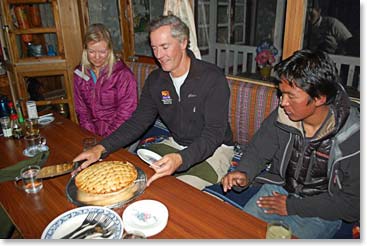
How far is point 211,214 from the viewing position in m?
1.11

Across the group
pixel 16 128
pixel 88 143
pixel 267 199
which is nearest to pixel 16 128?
pixel 16 128

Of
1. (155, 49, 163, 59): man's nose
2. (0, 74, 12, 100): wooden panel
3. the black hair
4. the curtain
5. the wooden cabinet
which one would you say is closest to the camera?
the black hair

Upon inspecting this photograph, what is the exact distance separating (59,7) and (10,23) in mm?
565

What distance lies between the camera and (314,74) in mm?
1283

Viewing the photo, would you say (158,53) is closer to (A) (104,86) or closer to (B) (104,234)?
(A) (104,86)

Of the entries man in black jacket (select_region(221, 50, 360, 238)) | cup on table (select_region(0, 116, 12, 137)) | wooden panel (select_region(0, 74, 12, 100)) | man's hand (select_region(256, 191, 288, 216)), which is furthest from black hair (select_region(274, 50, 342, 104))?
A: wooden panel (select_region(0, 74, 12, 100))

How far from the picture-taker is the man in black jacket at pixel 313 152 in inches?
51.1

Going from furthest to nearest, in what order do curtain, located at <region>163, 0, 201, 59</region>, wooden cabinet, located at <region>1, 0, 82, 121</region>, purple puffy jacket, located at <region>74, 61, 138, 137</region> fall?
wooden cabinet, located at <region>1, 0, 82, 121</region>, curtain, located at <region>163, 0, 201, 59</region>, purple puffy jacket, located at <region>74, 61, 138, 137</region>

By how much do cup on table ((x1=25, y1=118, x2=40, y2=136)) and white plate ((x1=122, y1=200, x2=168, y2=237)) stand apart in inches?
42.4

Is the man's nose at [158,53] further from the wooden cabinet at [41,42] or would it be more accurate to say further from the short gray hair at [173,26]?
the wooden cabinet at [41,42]

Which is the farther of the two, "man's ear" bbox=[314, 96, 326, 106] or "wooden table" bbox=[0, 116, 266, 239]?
"man's ear" bbox=[314, 96, 326, 106]

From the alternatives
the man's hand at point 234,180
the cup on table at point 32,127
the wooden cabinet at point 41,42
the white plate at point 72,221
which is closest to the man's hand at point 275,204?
the man's hand at point 234,180

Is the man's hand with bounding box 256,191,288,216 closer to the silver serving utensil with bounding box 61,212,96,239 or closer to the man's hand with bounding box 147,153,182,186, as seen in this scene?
the man's hand with bounding box 147,153,182,186

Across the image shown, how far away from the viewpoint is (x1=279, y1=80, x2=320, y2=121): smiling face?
1324 millimetres
